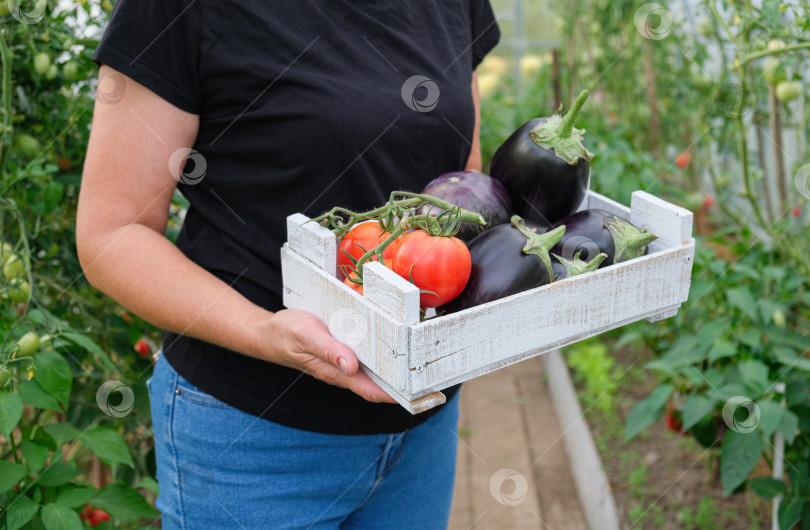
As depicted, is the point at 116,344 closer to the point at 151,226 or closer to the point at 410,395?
the point at 151,226

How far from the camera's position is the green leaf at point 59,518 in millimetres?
1412

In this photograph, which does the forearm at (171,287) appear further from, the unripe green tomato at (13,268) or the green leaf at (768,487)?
the green leaf at (768,487)

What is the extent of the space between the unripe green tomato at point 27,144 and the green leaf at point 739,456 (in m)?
1.70

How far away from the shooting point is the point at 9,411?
4.48 feet

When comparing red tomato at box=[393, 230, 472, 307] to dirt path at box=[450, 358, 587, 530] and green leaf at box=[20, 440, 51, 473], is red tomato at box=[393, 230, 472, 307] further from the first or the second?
dirt path at box=[450, 358, 587, 530]

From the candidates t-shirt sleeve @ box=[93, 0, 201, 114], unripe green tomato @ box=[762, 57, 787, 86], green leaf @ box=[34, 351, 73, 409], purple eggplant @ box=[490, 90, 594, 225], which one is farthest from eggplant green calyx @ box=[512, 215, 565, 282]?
unripe green tomato @ box=[762, 57, 787, 86]

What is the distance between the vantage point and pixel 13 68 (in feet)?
6.07

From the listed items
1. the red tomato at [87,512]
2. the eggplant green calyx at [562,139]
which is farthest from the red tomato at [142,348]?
the eggplant green calyx at [562,139]

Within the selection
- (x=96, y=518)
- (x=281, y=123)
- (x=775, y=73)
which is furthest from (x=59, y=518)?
(x=775, y=73)

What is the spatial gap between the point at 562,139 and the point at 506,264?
27 centimetres

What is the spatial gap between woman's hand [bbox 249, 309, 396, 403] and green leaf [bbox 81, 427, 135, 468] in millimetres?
526

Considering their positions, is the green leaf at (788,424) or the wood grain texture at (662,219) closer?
the wood grain texture at (662,219)

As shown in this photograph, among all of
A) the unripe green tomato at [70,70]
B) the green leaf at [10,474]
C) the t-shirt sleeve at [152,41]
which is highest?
the t-shirt sleeve at [152,41]

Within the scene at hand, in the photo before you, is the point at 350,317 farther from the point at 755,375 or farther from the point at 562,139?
the point at 755,375
